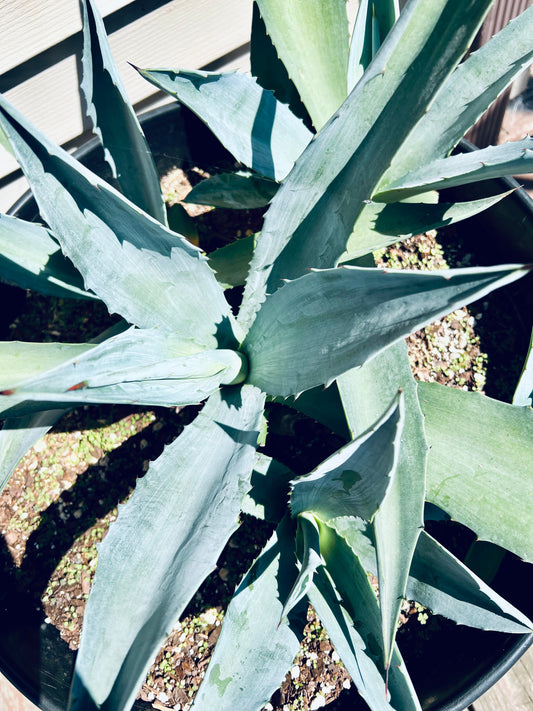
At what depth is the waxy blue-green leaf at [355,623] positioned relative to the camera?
2.09 ft

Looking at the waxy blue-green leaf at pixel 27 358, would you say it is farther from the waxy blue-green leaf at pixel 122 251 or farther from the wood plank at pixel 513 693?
the wood plank at pixel 513 693

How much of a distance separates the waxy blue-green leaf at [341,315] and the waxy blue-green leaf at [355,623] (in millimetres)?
221

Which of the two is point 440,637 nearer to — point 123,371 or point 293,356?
point 293,356

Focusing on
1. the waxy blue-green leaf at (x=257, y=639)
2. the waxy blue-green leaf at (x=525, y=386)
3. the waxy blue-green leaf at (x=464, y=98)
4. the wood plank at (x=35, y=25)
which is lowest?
the waxy blue-green leaf at (x=257, y=639)

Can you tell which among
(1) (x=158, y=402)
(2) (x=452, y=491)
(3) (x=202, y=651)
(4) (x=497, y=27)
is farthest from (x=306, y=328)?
(4) (x=497, y=27)

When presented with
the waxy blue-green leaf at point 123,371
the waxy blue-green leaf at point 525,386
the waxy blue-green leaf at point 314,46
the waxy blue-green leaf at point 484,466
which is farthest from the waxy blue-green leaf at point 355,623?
the waxy blue-green leaf at point 314,46

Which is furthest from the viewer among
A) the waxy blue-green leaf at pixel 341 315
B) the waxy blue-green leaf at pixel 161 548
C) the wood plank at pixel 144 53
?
the wood plank at pixel 144 53

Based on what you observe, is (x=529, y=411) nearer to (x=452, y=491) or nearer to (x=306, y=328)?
(x=452, y=491)

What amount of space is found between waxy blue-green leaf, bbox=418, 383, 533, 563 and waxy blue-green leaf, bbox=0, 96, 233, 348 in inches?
12.2

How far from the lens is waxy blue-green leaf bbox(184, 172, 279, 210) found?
0.90 meters

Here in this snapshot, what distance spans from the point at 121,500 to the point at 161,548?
0.41 metres

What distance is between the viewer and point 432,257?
1.12 meters

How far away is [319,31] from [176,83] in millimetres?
215

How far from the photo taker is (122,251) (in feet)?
2.14
